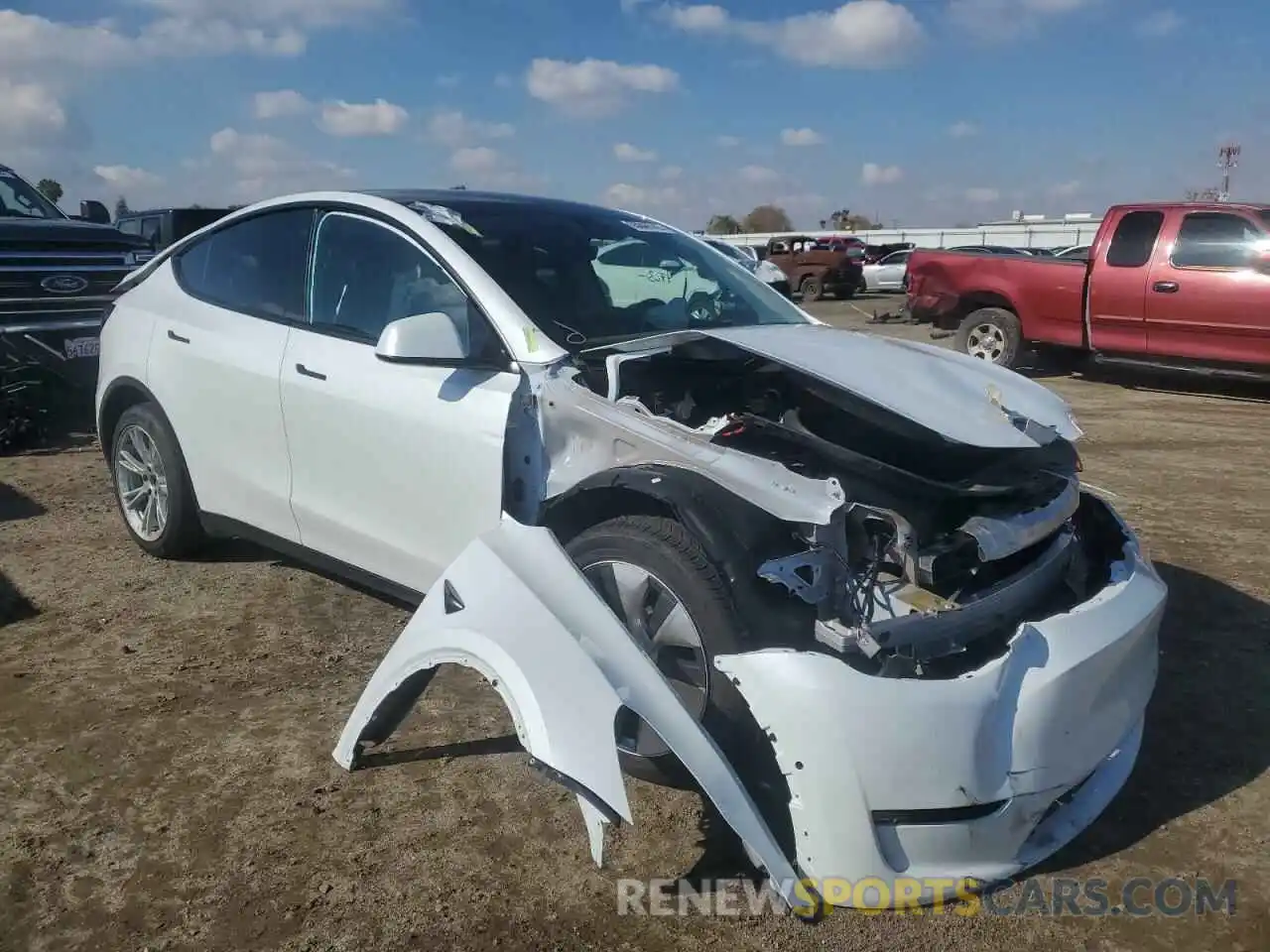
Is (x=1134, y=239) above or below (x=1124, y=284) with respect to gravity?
above

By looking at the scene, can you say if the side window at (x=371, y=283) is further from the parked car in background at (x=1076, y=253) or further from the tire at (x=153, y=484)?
the parked car in background at (x=1076, y=253)

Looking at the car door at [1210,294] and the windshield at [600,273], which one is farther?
the car door at [1210,294]

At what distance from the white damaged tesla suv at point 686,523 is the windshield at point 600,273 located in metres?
0.02

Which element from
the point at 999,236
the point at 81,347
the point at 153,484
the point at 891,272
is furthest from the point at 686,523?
the point at 999,236

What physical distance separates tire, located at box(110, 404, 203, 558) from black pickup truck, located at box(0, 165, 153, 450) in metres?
3.09

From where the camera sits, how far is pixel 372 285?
12.2 ft

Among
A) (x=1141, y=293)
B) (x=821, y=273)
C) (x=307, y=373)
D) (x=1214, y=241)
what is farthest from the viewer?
(x=821, y=273)

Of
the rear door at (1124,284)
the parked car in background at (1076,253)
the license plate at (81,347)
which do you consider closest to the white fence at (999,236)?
the parked car in background at (1076,253)

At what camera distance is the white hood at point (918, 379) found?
9.39 feet

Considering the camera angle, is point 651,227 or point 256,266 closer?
point 256,266

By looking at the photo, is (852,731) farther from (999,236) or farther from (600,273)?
(999,236)

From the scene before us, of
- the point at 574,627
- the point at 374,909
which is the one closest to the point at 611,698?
the point at 574,627

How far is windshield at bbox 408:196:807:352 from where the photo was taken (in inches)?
137

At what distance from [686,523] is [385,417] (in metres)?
1.28
